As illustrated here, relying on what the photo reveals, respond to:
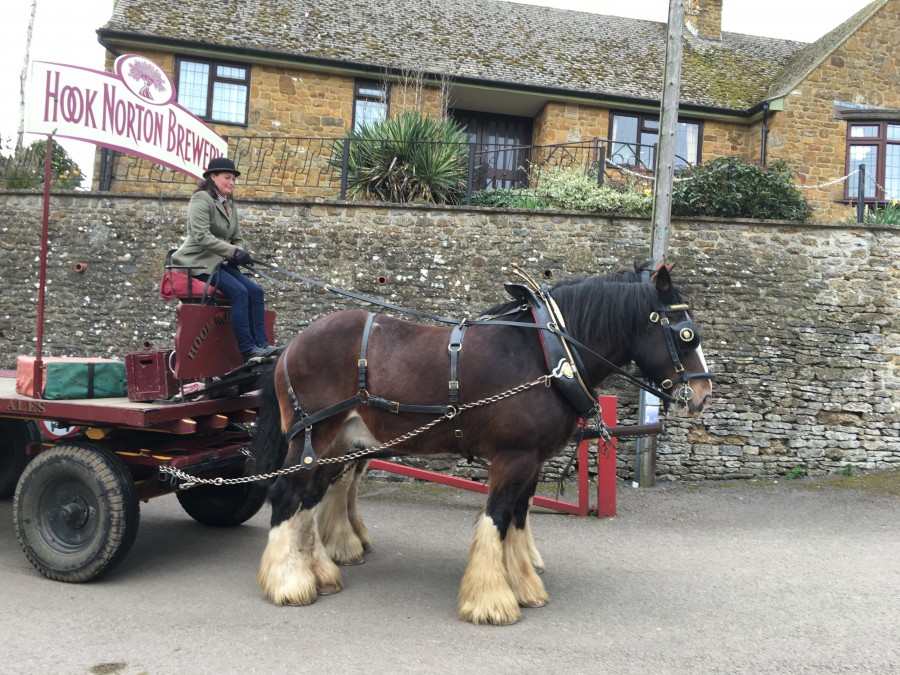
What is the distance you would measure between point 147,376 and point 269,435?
0.97 metres

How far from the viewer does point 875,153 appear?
16.1 m

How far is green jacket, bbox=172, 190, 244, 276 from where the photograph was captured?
5262mm

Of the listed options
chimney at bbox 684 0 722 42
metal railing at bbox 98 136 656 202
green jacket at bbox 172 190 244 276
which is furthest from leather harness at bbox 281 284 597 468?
chimney at bbox 684 0 722 42

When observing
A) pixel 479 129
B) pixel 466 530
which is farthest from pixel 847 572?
pixel 479 129

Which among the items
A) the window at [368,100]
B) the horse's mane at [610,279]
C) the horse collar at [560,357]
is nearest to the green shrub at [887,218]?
the horse's mane at [610,279]

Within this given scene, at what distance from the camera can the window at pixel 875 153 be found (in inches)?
630

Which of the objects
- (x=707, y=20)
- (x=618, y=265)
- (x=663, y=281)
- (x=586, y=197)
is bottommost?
(x=663, y=281)

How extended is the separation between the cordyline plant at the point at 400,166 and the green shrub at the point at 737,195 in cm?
334

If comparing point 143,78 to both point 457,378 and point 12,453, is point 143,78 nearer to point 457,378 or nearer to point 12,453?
point 457,378

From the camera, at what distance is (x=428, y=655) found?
3812 mm

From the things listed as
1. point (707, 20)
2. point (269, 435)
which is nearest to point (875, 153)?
point (707, 20)

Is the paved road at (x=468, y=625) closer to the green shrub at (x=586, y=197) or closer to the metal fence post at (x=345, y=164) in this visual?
the green shrub at (x=586, y=197)

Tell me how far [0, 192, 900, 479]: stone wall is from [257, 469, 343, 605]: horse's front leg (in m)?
4.89

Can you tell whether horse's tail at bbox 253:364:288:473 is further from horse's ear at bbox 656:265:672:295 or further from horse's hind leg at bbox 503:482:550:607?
horse's ear at bbox 656:265:672:295
